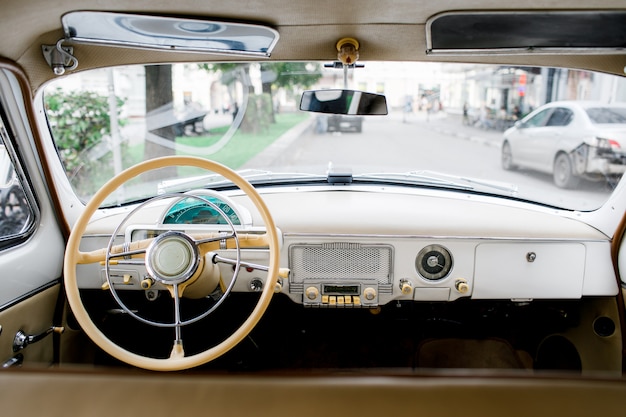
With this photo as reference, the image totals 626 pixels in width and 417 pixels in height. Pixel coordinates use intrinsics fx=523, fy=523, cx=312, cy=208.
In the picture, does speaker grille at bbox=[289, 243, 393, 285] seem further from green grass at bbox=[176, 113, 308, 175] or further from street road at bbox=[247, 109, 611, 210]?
green grass at bbox=[176, 113, 308, 175]

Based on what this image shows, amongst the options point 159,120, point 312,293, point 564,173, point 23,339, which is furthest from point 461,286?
point 159,120

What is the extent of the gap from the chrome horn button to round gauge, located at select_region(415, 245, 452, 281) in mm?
1333

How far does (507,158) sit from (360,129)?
1.05m

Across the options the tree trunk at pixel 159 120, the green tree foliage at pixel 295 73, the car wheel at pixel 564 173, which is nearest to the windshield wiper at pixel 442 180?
the car wheel at pixel 564 173

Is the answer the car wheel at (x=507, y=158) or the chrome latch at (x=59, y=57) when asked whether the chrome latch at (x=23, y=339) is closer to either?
the chrome latch at (x=59, y=57)

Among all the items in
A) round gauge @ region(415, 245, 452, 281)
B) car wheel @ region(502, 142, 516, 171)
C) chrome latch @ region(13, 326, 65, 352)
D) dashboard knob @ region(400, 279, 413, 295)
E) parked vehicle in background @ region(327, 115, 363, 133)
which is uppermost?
parked vehicle in background @ region(327, 115, 363, 133)

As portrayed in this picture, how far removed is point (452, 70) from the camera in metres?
3.09

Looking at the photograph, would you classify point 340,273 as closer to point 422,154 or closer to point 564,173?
point 422,154

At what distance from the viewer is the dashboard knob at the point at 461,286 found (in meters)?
2.87

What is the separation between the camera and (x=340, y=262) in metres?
2.86

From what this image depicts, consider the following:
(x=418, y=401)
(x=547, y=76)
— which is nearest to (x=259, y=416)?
(x=418, y=401)

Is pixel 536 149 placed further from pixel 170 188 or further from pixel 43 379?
pixel 43 379

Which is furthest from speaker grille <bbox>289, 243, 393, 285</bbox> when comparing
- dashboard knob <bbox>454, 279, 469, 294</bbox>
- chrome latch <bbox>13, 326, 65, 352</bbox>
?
chrome latch <bbox>13, 326, 65, 352</bbox>

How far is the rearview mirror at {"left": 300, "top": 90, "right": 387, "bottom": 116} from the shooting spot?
258cm
